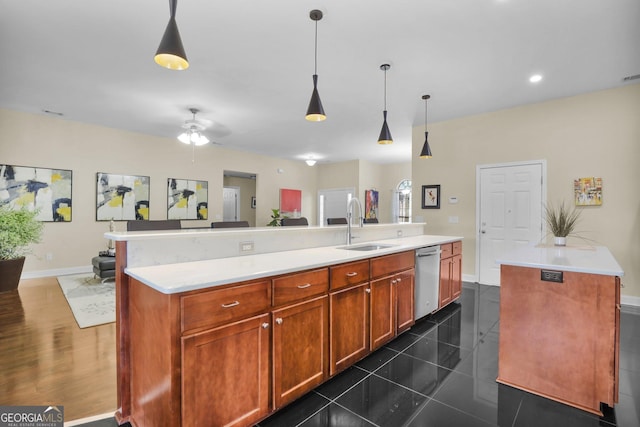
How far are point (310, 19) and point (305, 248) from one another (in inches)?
75.1

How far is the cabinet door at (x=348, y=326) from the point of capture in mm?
2020

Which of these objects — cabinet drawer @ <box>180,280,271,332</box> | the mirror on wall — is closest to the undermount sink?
cabinet drawer @ <box>180,280,271,332</box>

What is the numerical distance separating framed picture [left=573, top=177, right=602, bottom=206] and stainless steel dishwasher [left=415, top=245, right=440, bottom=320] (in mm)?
2351

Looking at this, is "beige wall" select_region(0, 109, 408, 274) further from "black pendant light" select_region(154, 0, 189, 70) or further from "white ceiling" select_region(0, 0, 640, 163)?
"black pendant light" select_region(154, 0, 189, 70)

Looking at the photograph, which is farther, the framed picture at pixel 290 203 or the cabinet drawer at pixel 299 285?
the framed picture at pixel 290 203

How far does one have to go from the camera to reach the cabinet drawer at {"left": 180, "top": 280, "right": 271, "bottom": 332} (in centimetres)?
134

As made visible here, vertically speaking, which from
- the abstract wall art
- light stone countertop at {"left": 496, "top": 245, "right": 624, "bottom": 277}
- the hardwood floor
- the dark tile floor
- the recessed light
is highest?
the recessed light

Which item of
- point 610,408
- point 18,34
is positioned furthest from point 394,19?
point 18,34

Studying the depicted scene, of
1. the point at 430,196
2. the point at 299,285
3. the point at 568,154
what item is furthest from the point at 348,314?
the point at 568,154

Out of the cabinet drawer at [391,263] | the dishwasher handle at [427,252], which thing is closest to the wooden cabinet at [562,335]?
the cabinet drawer at [391,263]

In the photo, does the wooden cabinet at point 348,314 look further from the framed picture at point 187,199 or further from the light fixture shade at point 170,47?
the framed picture at point 187,199

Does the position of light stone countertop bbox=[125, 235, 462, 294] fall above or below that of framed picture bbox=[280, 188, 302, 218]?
below

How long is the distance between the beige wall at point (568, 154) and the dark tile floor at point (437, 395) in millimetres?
1602

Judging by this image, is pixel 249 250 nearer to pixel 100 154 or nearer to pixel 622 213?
pixel 622 213
